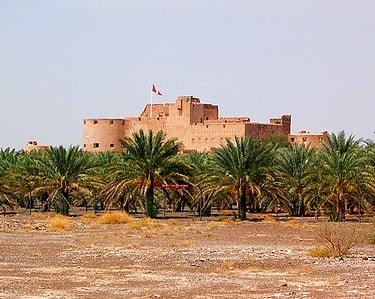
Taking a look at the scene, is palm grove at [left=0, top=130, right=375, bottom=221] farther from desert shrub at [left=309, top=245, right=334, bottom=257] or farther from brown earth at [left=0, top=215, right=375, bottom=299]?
desert shrub at [left=309, top=245, right=334, bottom=257]

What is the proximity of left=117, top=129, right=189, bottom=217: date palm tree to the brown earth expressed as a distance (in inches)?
270

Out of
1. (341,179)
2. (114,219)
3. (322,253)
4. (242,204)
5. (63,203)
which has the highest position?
(341,179)

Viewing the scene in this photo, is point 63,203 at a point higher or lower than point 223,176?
lower

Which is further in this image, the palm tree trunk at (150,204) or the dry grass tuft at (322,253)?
the palm tree trunk at (150,204)

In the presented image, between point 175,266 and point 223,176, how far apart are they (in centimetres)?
1517

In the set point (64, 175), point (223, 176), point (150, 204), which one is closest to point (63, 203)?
point (64, 175)

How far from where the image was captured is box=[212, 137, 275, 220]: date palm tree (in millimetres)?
29016

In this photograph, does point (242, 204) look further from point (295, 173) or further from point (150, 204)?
point (295, 173)

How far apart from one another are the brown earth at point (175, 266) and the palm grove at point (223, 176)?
5.86 metres

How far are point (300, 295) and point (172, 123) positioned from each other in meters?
74.9

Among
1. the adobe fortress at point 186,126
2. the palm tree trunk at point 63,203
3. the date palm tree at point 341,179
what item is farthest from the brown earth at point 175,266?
the adobe fortress at point 186,126

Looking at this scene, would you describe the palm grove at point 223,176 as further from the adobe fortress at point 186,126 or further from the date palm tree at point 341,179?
the adobe fortress at point 186,126

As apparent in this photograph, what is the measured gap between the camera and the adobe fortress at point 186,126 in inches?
3115

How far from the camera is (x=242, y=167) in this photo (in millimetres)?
29094
